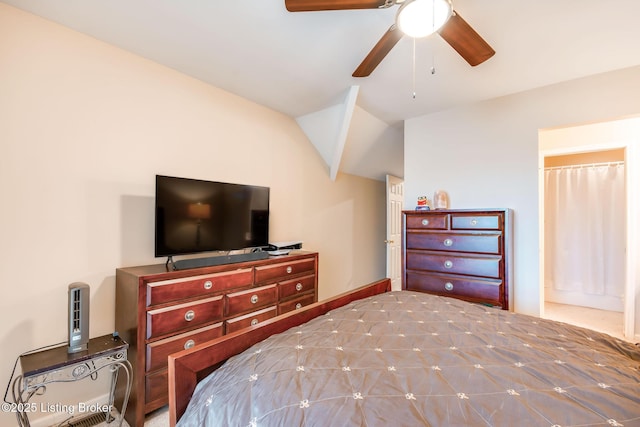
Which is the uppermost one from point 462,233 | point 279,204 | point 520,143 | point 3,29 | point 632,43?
point 632,43

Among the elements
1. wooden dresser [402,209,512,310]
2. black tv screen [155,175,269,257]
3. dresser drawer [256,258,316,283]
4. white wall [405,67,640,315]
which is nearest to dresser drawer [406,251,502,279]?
wooden dresser [402,209,512,310]

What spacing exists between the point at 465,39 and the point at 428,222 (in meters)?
1.57

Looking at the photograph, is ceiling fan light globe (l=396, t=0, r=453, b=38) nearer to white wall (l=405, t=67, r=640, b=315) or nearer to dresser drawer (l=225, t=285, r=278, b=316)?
→ white wall (l=405, t=67, r=640, b=315)

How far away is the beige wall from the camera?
5.20ft

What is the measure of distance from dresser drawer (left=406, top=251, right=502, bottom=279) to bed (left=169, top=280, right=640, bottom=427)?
3.29 ft

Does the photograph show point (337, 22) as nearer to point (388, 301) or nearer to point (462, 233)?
point (388, 301)

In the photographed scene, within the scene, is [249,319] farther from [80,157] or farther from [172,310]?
[80,157]

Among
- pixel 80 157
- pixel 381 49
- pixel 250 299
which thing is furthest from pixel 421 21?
pixel 80 157

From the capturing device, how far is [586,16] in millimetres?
1642

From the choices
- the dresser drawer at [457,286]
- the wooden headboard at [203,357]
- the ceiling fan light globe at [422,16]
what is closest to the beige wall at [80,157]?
the wooden headboard at [203,357]

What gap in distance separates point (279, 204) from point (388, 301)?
6.05 feet

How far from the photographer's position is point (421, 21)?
137 centimetres

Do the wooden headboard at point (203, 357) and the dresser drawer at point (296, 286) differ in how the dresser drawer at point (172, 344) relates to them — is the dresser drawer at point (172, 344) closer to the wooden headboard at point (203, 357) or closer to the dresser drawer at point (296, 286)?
the dresser drawer at point (296, 286)

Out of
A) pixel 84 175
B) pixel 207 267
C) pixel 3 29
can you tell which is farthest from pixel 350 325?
pixel 3 29
